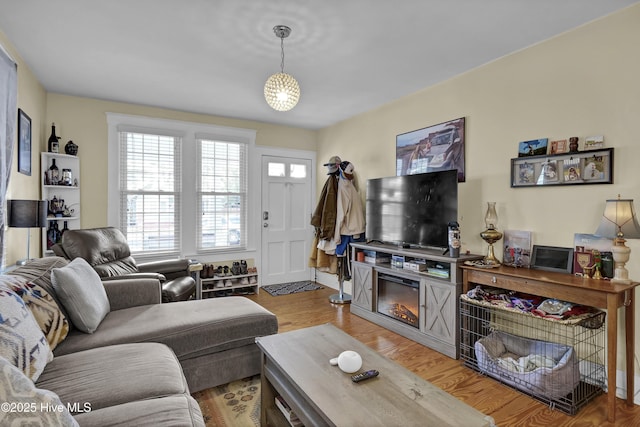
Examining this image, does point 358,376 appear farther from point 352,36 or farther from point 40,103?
point 40,103

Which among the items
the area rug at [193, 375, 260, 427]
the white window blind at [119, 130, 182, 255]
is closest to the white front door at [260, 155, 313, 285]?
the white window blind at [119, 130, 182, 255]

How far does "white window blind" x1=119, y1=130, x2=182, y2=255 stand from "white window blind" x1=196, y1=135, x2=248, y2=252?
1.00 ft

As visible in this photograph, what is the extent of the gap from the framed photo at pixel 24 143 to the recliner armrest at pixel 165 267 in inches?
50.3

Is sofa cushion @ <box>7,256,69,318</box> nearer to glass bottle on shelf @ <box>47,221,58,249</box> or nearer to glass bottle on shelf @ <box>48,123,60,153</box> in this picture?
glass bottle on shelf @ <box>47,221,58,249</box>

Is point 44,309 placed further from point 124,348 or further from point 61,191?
point 61,191

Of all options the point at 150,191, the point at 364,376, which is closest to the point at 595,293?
the point at 364,376

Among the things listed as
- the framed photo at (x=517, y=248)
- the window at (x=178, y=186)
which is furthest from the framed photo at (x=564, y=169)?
the window at (x=178, y=186)

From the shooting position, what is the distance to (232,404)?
6.52 ft

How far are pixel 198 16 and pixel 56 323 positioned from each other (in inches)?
79.1

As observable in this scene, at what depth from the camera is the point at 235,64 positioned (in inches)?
113

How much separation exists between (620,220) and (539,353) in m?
1.06

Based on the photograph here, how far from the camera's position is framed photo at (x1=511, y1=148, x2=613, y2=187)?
214 cm

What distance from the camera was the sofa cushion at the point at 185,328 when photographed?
5.95 feet

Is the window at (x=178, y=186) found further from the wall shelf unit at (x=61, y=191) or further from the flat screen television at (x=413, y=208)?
the flat screen television at (x=413, y=208)
